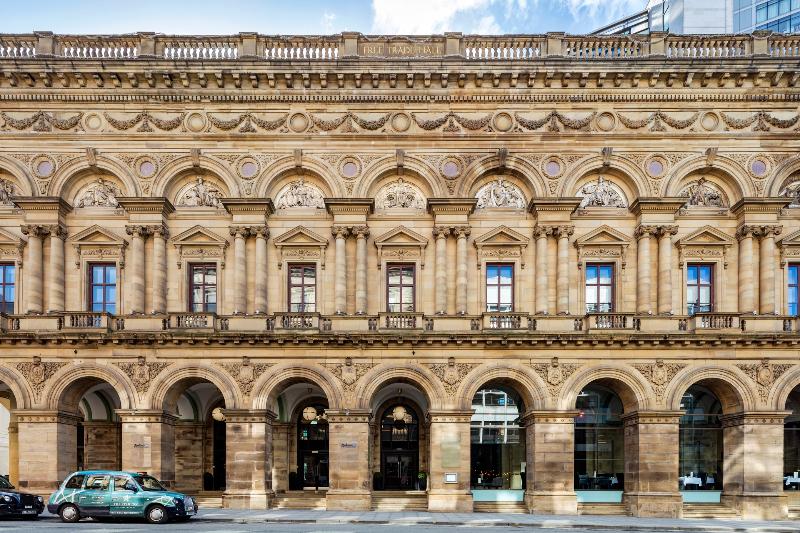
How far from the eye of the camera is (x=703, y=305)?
101 ft

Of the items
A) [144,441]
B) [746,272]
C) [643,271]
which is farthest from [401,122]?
[144,441]

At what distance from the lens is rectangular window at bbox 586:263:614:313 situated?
101ft

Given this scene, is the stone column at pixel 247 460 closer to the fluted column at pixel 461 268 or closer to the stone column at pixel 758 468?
the fluted column at pixel 461 268

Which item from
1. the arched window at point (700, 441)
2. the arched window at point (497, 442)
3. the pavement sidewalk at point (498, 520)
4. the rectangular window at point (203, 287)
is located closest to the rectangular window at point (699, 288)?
the arched window at point (700, 441)

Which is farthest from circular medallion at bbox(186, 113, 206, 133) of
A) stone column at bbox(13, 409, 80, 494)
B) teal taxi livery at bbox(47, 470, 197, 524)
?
teal taxi livery at bbox(47, 470, 197, 524)

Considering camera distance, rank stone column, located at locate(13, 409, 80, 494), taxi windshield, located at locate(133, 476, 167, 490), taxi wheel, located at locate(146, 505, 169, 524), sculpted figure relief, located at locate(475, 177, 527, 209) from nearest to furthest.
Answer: taxi wheel, located at locate(146, 505, 169, 524) < taxi windshield, located at locate(133, 476, 167, 490) < stone column, located at locate(13, 409, 80, 494) < sculpted figure relief, located at locate(475, 177, 527, 209)

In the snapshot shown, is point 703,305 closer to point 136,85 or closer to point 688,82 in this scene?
point 688,82

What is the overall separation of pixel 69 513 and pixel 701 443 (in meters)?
26.2

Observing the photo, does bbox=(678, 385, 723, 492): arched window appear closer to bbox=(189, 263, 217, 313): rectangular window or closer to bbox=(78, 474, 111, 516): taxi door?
bbox=(189, 263, 217, 313): rectangular window

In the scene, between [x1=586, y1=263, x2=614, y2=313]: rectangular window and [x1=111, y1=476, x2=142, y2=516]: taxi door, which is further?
[x1=586, y1=263, x2=614, y2=313]: rectangular window

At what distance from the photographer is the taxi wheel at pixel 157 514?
2373cm

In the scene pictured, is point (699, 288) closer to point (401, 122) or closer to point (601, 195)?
point (601, 195)

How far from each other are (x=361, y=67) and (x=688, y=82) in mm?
14170

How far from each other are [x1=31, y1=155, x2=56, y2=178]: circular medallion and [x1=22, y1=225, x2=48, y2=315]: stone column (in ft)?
8.12
